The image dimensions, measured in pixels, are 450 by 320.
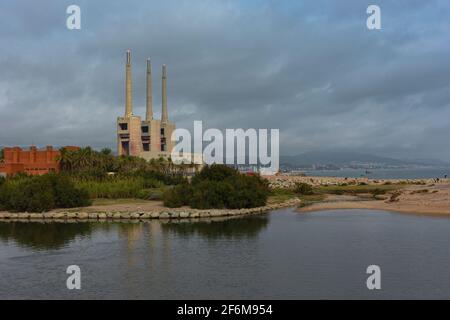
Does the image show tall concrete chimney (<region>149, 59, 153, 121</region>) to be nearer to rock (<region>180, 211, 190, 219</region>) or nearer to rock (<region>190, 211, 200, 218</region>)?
rock (<region>190, 211, 200, 218</region>)

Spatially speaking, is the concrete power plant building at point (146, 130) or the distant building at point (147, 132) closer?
the distant building at point (147, 132)

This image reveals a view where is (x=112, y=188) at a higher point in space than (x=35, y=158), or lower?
lower

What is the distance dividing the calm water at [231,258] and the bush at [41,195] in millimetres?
10646

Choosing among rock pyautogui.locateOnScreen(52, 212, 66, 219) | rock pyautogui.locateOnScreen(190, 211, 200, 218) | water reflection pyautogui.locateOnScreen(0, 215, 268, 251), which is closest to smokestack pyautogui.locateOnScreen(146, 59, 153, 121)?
rock pyautogui.locateOnScreen(52, 212, 66, 219)

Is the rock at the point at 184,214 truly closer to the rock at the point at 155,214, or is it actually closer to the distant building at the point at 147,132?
the rock at the point at 155,214

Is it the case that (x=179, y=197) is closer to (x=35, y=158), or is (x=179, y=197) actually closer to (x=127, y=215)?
(x=127, y=215)

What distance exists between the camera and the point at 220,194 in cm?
6538

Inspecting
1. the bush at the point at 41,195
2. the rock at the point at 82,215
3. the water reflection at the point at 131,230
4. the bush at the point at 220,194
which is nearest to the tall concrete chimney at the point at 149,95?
the bush at the point at 41,195

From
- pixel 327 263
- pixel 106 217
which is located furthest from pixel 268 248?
pixel 106 217

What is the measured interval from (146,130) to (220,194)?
10132cm

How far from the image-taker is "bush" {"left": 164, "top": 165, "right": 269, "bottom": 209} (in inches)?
2547

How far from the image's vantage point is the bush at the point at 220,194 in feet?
212

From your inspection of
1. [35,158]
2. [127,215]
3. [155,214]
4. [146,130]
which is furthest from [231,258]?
[146,130]
